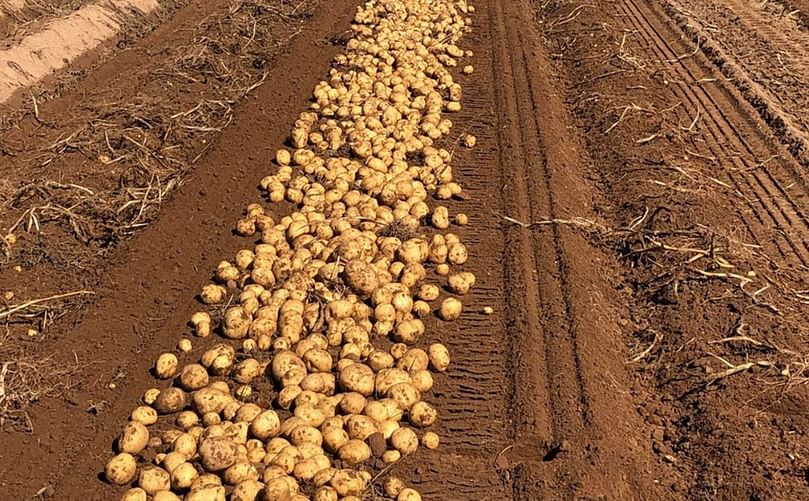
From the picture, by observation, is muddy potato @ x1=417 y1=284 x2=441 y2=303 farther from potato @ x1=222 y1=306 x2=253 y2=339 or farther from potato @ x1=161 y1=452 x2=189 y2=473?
potato @ x1=161 y1=452 x2=189 y2=473

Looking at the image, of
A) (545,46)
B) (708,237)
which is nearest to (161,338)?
(708,237)

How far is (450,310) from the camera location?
5.30 meters

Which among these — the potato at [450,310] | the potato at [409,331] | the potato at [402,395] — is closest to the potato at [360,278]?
the potato at [409,331]

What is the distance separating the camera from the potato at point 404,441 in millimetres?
4191

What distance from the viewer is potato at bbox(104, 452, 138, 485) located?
13.0ft

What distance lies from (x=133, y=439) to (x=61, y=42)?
8.62 metres

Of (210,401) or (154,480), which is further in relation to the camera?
(210,401)

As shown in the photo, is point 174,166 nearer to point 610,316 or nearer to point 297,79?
point 297,79

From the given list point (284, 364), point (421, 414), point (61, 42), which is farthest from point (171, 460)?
point (61, 42)

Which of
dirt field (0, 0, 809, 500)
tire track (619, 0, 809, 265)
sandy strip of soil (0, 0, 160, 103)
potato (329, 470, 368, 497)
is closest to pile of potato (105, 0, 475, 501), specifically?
potato (329, 470, 368, 497)

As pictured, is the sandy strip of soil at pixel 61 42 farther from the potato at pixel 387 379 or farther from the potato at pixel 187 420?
the potato at pixel 387 379

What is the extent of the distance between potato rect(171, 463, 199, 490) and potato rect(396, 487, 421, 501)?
132cm

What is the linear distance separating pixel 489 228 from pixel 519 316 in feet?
4.31

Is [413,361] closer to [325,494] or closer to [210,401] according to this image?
[325,494]
